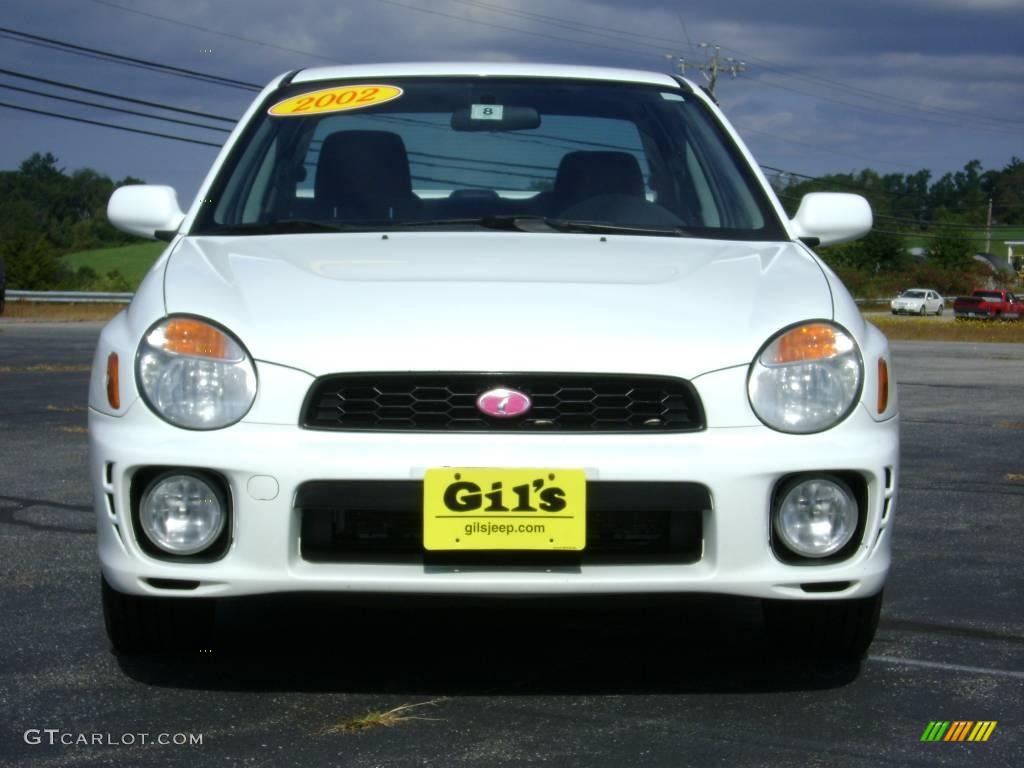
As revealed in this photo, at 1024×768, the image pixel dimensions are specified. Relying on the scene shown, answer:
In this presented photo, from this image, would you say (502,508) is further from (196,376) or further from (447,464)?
(196,376)

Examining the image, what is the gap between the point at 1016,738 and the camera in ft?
10.4

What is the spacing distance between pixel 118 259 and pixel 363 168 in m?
81.2

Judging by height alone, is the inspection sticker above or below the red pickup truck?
above

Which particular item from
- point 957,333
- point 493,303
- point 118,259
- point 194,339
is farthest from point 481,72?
point 118,259

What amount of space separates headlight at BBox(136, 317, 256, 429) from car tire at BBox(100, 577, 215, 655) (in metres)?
0.52

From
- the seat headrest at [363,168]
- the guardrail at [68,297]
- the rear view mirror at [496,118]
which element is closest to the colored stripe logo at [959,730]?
the seat headrest at [363,168]

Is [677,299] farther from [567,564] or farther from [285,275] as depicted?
[285,275]

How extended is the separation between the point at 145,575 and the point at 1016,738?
1894mm

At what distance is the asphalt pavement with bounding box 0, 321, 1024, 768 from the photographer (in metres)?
3.05

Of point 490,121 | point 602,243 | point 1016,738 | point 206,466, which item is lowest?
point 1016,738

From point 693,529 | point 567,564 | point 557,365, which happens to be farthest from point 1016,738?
point 557,365

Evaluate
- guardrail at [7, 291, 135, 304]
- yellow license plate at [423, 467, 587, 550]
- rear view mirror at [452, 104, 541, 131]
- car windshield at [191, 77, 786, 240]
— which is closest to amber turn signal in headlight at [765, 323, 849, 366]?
yellow license plate at [423, 467, 587, 550]

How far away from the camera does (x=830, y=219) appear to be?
4.40 m

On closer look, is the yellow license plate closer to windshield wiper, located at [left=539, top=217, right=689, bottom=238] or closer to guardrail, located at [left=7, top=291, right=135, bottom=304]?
windshield wiper, located at [left=539, top=217, right=689, bottom=238]
